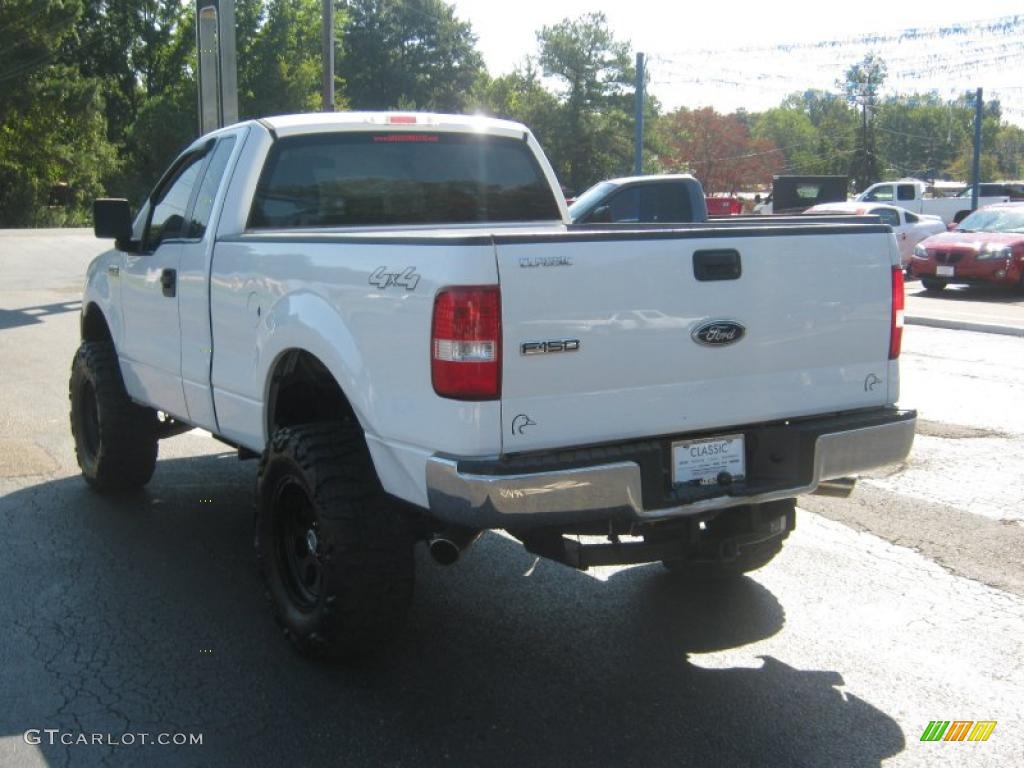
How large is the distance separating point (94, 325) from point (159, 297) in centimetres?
138

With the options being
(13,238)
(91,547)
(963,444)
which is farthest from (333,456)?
(13,238)

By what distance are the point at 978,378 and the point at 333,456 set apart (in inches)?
336

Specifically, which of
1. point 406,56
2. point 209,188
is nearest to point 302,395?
point 209,188

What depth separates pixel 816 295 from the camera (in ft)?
13.4

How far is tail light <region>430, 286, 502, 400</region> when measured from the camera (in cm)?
343

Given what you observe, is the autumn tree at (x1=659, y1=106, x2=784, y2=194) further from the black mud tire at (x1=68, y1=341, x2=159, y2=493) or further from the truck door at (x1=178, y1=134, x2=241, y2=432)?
the truck door at (x1=178, y1=134, x2=241, y2=432)

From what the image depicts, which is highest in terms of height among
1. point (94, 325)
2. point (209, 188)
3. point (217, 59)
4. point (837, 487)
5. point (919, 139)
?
point (919, 139)

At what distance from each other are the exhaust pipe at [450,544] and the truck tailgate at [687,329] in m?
0.52

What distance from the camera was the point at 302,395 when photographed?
14.9ft

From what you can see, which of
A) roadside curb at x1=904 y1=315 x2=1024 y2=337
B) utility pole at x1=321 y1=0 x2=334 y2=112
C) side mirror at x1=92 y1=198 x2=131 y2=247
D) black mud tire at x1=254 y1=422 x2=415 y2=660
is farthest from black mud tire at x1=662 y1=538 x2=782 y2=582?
utility pole at x1=321 y1=0 x2=334 y2=112

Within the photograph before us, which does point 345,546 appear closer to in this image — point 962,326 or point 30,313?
point 962,326

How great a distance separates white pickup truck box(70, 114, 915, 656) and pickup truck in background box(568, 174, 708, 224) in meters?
8.32

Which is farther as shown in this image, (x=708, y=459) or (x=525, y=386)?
(x=708, y=459)

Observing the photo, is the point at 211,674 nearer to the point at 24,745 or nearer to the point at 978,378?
the point at 24,745
